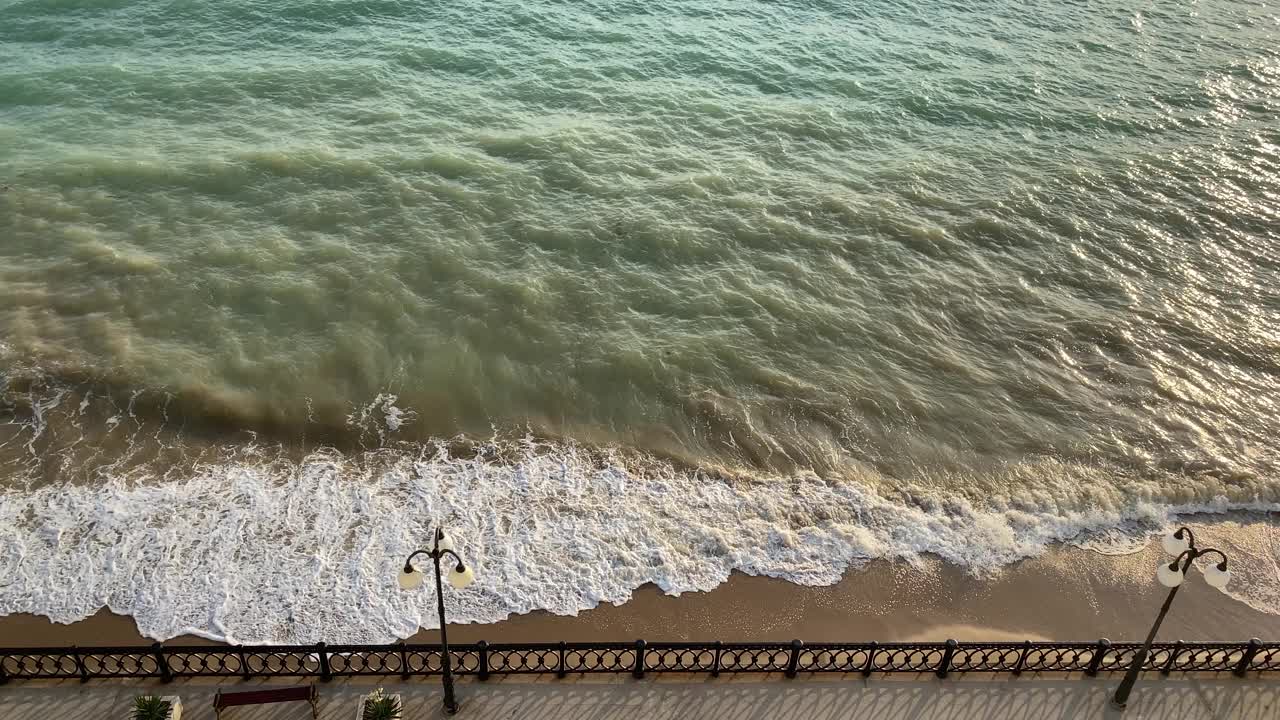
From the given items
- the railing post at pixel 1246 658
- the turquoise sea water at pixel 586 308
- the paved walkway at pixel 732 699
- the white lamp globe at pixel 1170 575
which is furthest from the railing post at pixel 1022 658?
the turquoise sea water at pixel 586 308

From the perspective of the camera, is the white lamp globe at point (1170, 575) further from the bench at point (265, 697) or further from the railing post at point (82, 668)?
the railing post at point (82, 668)

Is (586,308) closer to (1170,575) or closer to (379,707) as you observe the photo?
(379,707)

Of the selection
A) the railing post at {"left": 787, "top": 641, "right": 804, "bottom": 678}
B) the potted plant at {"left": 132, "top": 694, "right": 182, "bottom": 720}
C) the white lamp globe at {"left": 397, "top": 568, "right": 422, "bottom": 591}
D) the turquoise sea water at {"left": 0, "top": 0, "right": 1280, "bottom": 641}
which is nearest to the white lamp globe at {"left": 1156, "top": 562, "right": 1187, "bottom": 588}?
the railing post at {"left": 787, "top": 641, "right": 804, "bottom": 678}

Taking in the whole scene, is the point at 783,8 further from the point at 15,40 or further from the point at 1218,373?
the point at 15,40

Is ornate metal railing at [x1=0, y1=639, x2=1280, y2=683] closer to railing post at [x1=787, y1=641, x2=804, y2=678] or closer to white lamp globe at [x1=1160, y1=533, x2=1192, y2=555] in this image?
railing post at [x1=787, y1=641, x2=804, y2=678]

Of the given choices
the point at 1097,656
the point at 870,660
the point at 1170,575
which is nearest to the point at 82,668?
the point at 870,660
